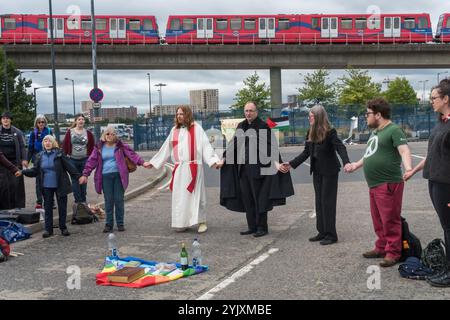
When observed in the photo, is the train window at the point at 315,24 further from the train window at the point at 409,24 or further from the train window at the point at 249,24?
the train window at the point at 409,24

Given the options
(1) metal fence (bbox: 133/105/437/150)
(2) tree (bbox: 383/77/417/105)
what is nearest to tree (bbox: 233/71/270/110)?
(1) metal fence (bbox: 133/105/437/150)

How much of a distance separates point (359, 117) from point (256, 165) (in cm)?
2840

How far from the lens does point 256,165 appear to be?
841 centimetres

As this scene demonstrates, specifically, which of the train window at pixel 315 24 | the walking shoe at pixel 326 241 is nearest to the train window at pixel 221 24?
the train window at pixel 315 24

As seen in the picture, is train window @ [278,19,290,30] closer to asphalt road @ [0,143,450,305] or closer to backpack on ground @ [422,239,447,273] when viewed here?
asphalt road @ [0,143,450,305]

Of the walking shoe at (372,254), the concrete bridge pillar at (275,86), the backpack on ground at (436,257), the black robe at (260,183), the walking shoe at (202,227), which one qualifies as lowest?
the walking shoe at (202,227)

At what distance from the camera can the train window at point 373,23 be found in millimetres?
48156

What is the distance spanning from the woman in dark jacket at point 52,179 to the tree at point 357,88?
45.9 metres

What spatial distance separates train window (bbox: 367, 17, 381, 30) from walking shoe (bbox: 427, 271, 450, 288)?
4578 cm

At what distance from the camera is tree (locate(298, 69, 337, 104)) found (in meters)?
54.3

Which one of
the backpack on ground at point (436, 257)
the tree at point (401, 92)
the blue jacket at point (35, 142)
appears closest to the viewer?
the backpack on ground at point (436, 257)

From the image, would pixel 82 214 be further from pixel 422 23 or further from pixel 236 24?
pixel 422 23

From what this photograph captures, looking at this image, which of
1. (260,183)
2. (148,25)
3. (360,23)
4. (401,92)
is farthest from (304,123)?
(401,92)
